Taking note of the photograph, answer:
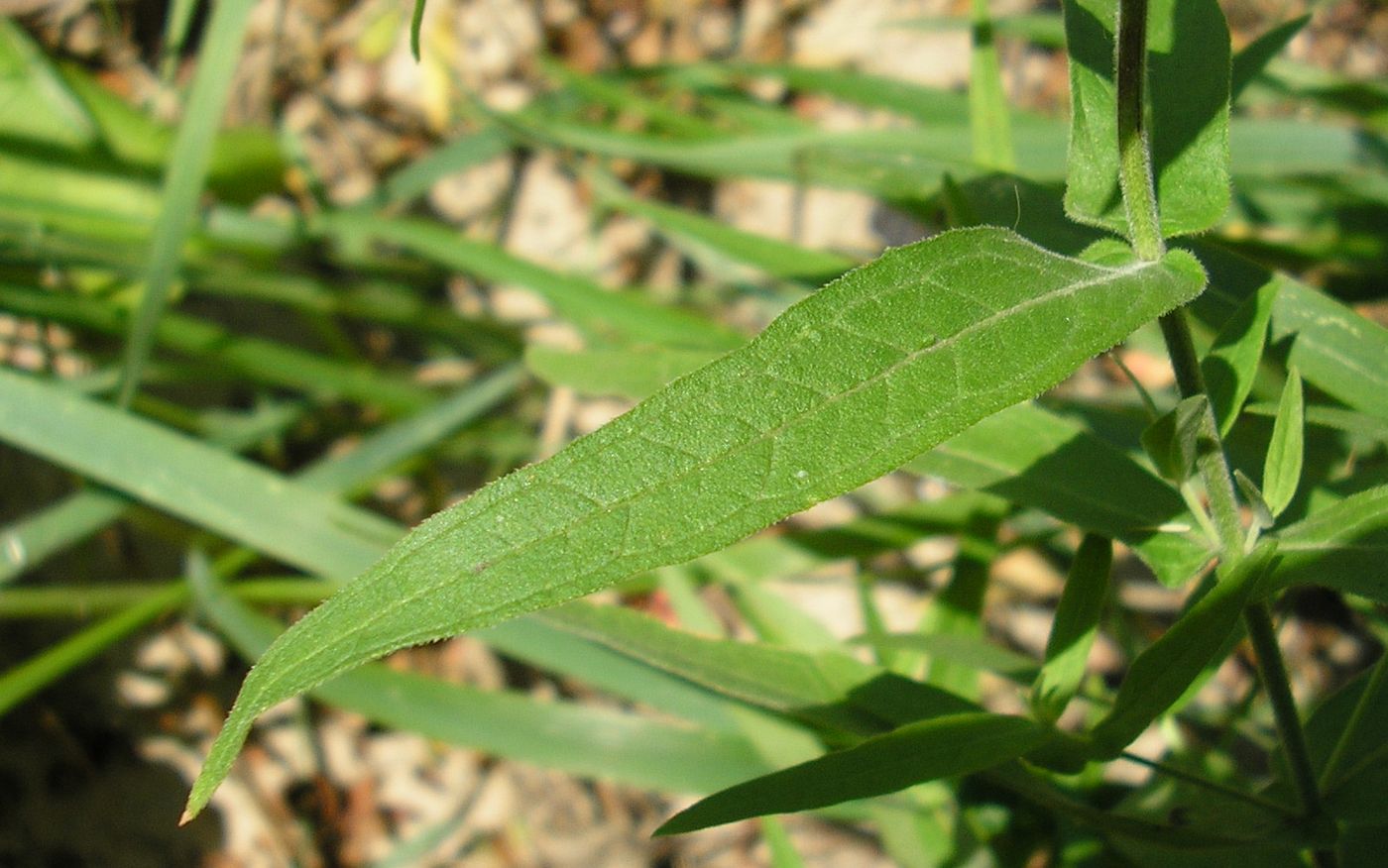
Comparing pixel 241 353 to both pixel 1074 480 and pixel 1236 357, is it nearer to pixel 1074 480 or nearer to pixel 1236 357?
pixel 1074 480

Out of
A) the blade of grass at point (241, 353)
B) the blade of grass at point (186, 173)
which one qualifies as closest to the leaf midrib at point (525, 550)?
the blade of grass at point (186, 173)

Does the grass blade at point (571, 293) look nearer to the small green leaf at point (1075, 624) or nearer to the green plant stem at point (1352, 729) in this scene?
the small green leaf at point (1075, 624)

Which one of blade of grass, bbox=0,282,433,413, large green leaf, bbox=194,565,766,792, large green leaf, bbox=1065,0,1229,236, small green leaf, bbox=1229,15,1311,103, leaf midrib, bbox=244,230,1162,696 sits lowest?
large green leaf, bbox=194,565,766,792

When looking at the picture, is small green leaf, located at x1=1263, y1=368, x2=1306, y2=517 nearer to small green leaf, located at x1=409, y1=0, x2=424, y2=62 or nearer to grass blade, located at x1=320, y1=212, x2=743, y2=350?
small green leaf, located at x1=409, y1=0, x2=424, y2=62

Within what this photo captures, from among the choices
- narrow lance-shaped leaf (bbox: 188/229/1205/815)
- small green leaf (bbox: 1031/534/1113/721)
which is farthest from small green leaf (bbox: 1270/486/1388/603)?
narrow lance-shaped leaf (bbox: 188/229/1205/815)

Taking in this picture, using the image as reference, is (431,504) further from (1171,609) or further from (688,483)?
(688,483)

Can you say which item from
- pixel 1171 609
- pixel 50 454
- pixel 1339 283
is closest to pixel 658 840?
pixel 1171 609
